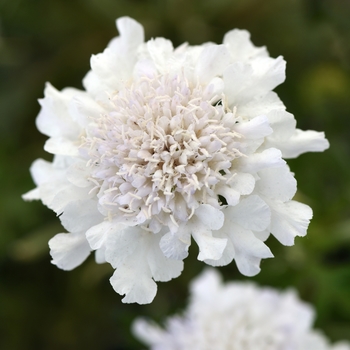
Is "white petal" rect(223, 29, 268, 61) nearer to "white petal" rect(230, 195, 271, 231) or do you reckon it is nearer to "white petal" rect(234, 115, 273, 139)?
"white petal" rect(234, 115, 273, 139)

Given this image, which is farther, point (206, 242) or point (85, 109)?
point (85, 109)

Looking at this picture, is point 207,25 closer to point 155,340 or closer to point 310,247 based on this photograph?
point 310,247

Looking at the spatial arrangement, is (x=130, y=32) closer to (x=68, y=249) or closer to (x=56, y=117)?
(x=56, y=117)

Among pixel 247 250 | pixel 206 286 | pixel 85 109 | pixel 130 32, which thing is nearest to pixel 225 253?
pixel 247 250

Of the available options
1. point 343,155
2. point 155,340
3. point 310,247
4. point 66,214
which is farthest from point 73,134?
point 343,155

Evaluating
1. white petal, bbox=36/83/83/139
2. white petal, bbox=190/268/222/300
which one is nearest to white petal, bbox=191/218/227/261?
white petal, bbox=36/83/83/139

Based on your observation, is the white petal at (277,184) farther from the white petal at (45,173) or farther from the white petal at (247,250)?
the white petal at (45,173)
